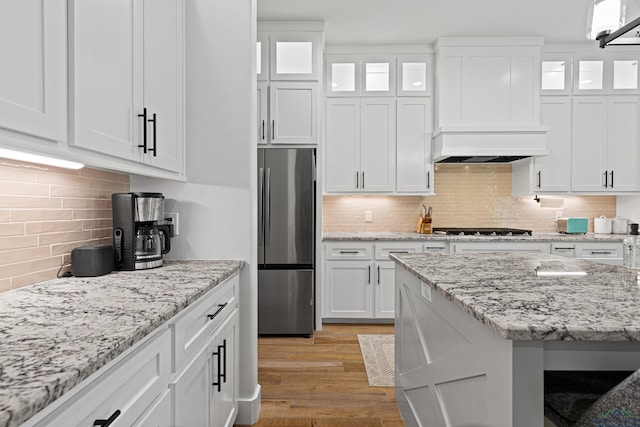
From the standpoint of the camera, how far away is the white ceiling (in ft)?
11.2

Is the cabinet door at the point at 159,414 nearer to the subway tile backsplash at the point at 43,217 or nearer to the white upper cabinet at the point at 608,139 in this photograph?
the subway tile backsplash at the point at 43,217

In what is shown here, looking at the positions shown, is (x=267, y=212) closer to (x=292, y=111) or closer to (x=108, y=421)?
(x=292, y=111)

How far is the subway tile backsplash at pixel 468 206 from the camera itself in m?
4.56

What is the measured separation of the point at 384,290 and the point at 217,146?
2.50 metres

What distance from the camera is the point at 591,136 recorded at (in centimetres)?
420

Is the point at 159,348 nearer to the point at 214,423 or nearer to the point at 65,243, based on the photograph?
the point at 214,423

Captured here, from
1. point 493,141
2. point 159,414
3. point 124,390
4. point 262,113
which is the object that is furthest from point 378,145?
point 124,390

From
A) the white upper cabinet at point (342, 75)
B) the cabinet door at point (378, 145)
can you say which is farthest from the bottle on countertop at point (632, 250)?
the white upper cabinet at point (342, 75)

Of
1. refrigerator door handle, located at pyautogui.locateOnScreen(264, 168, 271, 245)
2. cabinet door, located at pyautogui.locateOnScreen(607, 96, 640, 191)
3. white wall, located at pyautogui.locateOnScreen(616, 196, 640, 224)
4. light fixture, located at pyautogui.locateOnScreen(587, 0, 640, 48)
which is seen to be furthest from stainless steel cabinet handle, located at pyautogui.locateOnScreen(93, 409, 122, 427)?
white wall, located at pyautogui.locateOnScreen(616, 196, 640, 224)

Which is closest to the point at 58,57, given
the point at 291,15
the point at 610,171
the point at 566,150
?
the point at 291,15

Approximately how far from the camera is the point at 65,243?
1.73 m

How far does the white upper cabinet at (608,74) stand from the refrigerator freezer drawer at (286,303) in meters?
3.54

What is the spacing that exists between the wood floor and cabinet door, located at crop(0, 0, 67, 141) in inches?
75.2

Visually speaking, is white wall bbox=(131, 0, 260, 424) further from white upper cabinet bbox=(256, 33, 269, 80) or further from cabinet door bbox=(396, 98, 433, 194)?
cabinet door bbox=(396, 98, 433, 194)
